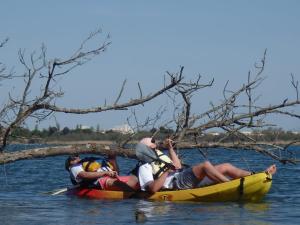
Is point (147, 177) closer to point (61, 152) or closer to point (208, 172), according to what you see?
point (208, 172)

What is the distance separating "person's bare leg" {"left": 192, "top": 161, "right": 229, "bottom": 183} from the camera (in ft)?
42.0

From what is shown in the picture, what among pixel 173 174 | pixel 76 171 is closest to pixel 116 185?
pixel 76 171

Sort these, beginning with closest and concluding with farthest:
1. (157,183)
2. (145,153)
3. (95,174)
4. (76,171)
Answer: (145,153) < (157,183) < (95,174) < (76,171)

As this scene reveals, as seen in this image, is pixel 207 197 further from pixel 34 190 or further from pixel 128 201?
pixel 34 190

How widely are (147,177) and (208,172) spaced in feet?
3.47

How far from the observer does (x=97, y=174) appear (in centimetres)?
1409

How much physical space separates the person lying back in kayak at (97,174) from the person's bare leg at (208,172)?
1.45 metres

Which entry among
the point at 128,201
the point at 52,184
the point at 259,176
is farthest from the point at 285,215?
Answer: the point at 52,184

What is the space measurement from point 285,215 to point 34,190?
25.0 ft

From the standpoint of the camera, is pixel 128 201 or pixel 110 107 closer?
pixel 110 107

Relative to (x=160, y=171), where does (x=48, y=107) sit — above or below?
above

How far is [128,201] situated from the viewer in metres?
13.4

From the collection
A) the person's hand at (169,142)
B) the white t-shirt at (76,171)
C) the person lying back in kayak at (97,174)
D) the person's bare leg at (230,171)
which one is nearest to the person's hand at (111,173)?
the person lying back in kayak at (97,174)

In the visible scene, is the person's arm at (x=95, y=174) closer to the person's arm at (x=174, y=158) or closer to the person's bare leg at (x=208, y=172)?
the person's arm at (x=174, y=158)
